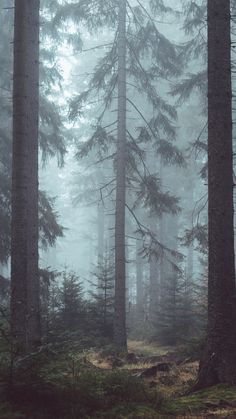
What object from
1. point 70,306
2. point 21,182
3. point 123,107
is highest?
point 123,107

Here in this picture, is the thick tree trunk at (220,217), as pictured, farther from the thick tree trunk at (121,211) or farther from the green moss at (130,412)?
the thick tree trunk at (121,211)

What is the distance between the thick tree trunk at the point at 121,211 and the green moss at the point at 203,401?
7.93 meters

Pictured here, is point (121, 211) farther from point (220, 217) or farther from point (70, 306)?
point (220, 217)

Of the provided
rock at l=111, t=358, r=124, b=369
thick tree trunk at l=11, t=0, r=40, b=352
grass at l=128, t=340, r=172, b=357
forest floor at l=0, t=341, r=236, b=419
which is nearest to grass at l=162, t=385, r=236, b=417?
forest floor at l=0, t=341, r=236, b=419

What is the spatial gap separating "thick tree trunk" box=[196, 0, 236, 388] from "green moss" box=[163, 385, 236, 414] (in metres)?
0.35

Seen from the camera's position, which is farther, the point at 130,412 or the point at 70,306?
the point at 70,306

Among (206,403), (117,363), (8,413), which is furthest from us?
(117,363)

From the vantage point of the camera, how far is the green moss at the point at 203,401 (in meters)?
5.51

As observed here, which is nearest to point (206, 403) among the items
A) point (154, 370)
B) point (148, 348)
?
point (154, 370)

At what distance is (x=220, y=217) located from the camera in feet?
23.3

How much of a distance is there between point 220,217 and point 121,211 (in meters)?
8.29

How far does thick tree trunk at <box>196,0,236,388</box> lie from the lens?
22.0ft

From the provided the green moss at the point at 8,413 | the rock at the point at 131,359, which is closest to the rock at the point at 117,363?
the rock at the point at 131,359

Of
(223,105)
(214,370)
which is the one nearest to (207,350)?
(214,370)
